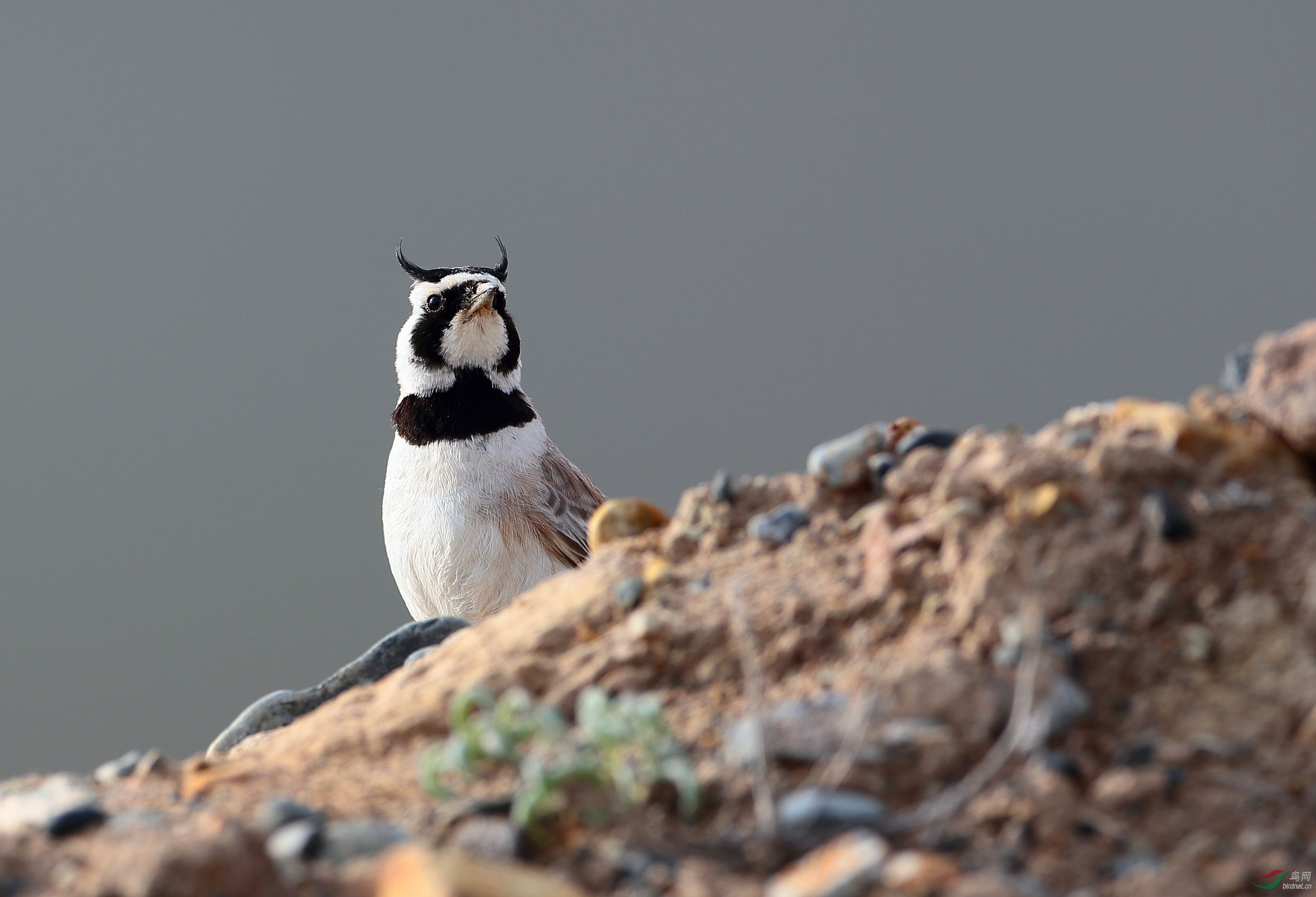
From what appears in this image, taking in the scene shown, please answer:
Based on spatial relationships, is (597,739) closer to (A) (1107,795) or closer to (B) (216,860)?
(B) (216,860)

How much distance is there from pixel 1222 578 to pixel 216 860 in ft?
7.45

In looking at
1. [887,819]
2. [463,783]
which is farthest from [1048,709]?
[463,783]

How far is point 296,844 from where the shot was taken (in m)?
2.69

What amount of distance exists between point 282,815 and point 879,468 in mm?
1817

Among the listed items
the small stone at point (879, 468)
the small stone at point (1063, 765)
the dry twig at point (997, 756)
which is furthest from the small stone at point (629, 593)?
the small stone at point (1063, 765)

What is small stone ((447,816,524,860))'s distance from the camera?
2.63 metres

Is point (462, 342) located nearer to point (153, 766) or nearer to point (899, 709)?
point (153, 766)

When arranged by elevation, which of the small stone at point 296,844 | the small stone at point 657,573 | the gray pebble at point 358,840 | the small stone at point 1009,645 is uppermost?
the small stone at point 657,573

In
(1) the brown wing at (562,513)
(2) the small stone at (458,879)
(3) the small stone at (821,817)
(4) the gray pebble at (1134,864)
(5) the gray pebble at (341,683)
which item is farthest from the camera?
(1) the brown wing at (562,513)

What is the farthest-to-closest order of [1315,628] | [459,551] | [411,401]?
[411,401]
[459,551]
[1315,628]

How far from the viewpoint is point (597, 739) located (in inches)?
108

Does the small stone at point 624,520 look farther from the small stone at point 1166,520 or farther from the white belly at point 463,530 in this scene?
the white belly at point 463,530
